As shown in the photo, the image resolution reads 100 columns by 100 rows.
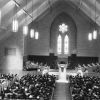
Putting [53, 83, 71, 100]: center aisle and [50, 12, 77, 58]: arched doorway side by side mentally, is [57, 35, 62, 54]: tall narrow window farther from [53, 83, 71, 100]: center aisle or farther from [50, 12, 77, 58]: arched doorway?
[53, 83, 71, 100]: center aisle

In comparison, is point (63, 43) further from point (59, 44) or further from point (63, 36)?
point (63, 36)

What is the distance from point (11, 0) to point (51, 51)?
15.9 meters

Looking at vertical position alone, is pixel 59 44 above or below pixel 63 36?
below

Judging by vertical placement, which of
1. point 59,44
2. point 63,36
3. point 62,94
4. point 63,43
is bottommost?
point 62,94

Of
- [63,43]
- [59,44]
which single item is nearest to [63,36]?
[63,43]

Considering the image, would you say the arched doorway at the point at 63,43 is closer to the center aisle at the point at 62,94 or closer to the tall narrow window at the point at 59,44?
the tall narrow window at the point at 59,44

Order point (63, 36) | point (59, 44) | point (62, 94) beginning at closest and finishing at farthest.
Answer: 1. point (62, 94)
2. point (63, 36)
3. point (59, 44)

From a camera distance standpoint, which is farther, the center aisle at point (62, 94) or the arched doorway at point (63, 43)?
the arched doorway at point (63, 43)

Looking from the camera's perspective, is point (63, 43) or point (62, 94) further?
point (63, 43)

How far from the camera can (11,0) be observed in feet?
64.0

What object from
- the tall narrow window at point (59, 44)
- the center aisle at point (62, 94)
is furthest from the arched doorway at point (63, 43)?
the center aisle at point (62, 94)

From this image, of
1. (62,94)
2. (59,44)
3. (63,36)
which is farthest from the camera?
(59,44)

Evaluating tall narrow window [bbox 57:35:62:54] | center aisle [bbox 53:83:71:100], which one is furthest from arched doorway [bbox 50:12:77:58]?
center aisle [bbox 53:83:71:100]

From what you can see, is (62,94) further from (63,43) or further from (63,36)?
(63,36)
